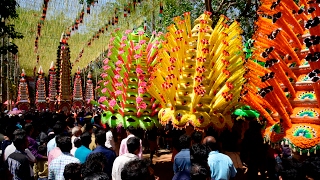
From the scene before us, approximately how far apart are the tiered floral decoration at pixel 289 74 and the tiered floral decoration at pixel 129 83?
11.0 feet

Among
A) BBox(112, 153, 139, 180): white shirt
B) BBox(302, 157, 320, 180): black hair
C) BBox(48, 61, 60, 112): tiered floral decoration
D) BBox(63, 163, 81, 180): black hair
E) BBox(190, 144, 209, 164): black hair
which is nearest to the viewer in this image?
BBox(302, 157, 320, 180): black hair

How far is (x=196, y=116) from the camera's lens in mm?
6863

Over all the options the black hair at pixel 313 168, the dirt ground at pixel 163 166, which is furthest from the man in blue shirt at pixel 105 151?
the dirt ground at pixel 163 166

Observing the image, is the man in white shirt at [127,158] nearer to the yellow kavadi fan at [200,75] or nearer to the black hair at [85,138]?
the black hair at [85,138]

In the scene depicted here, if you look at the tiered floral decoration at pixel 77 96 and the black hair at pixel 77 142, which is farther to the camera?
the tiered floral decoration at pixel 77 96

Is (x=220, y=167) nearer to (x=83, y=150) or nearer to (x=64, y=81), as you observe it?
(x=83, y=150)

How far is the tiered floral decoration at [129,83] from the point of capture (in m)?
8.22

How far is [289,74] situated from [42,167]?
12.7 ft

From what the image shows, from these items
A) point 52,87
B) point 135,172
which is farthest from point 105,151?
point 52,87

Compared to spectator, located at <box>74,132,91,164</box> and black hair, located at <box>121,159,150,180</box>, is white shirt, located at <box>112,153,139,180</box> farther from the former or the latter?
black hair, located at <box>121,159,150,180</box>

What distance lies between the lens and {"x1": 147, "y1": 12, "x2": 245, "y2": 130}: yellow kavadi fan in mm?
6941

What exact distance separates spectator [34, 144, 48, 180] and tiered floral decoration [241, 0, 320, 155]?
3.21 meters

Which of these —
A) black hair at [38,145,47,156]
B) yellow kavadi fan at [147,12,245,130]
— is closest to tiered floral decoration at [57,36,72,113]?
yellow kavadi fan at [147,12,245,130]

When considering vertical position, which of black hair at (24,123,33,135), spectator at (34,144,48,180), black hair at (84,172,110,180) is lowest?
spectator at (34,144,48,180)
